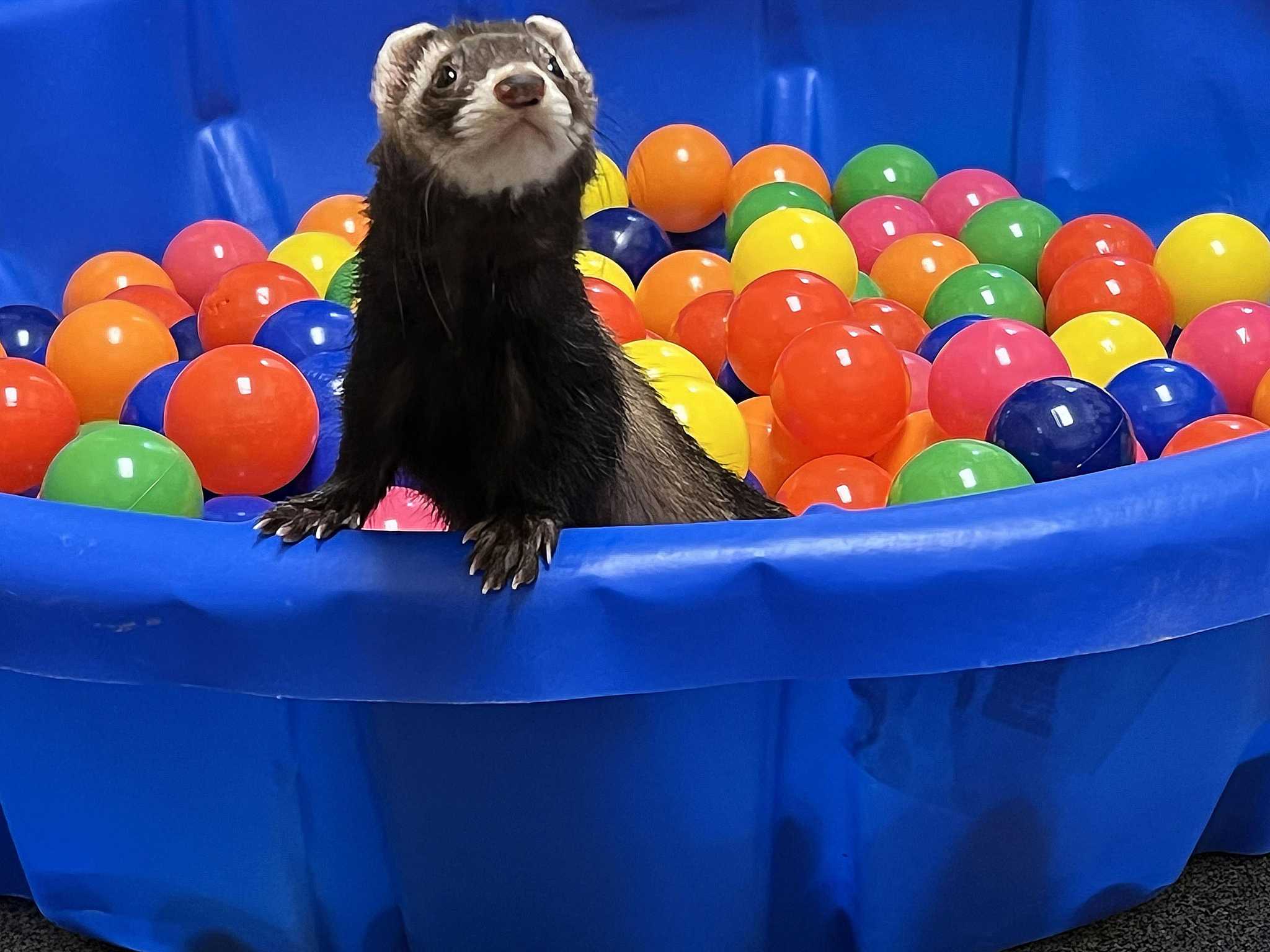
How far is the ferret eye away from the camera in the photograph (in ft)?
2.57

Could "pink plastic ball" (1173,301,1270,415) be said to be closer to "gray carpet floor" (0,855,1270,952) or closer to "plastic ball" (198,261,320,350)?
"gray carpet floor" (0,855,1270,952)

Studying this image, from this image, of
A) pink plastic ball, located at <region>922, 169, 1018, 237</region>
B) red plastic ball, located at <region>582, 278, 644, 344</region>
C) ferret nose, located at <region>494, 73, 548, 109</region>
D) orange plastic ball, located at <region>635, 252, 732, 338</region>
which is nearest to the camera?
ferret nose, located at <region>494, 73, 548, 109</region>

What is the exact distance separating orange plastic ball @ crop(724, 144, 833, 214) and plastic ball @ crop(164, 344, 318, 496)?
0.74 metres

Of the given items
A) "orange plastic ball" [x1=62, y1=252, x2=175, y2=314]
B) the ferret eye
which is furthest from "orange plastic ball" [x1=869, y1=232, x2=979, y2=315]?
the ferret eye

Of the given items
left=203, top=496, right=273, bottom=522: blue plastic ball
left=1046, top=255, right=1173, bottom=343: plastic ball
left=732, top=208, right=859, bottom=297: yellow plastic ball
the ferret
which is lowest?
left=203, top=496, right=273, bottom=522: blue plastic ball

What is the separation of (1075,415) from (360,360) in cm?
62

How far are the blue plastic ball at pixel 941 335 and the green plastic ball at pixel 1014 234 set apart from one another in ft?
0.74

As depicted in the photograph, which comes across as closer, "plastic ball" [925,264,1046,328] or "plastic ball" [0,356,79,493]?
"plastic ball" [0,356,79,493]

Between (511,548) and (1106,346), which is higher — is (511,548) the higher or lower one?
the higher one

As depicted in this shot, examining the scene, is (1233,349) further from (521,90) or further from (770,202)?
(521,90)

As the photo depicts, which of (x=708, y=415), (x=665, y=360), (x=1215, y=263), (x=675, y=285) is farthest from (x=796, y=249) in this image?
(x=1215, y=263)

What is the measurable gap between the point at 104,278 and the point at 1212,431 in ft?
3.88

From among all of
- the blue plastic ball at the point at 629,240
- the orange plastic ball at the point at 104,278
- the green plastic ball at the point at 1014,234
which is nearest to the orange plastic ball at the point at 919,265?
the green plastic ball at the point at 1014,234

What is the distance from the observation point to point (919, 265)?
1.69 m
